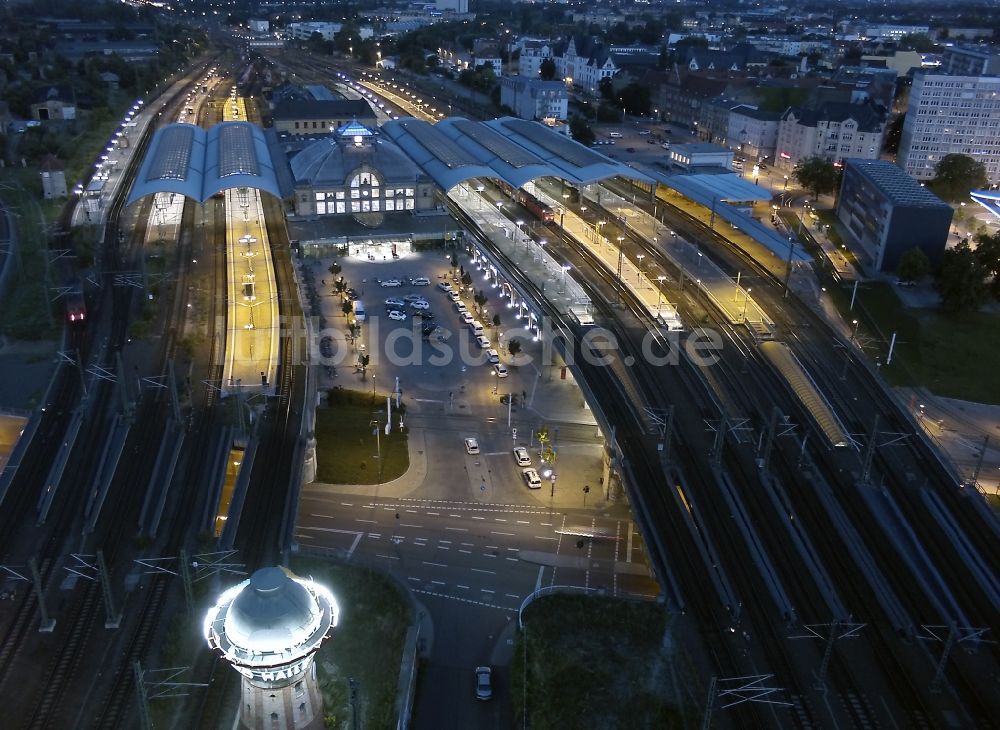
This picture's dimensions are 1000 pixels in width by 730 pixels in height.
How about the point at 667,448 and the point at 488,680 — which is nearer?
the point at 488,680

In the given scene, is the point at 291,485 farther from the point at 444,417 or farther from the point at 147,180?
the point at 147,180

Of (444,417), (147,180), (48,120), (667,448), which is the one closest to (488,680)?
(667,448)

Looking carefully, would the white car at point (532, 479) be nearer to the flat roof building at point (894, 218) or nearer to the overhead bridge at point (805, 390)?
the overhead bridge at point (805, 390)

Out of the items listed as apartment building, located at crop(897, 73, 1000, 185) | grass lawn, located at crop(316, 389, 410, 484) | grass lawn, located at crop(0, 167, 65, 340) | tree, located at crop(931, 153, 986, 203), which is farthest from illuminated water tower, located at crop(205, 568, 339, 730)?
apartment building, located at crop(897, 73, 1000, 185)

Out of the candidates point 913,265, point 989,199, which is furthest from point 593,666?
point 989,199

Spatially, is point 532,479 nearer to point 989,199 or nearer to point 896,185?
point 896,185

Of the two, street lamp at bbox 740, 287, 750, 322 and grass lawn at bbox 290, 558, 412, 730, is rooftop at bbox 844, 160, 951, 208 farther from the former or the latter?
grass lawn at bbox 290, 558, 412, 730
